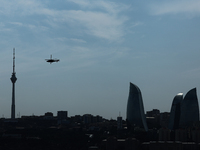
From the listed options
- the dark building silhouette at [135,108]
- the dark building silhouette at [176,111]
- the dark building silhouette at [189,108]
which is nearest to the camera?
the dark building silhouette at [135,108]

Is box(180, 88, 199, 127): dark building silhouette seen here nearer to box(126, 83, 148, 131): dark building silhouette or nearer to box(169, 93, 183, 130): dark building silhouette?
box(169, 93, 183, 130): dark building silhouette

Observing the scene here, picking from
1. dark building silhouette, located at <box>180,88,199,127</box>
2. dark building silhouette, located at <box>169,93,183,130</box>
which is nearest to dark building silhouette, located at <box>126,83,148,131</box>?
dark building silhouette, located at <box>169,93,183,130</box>

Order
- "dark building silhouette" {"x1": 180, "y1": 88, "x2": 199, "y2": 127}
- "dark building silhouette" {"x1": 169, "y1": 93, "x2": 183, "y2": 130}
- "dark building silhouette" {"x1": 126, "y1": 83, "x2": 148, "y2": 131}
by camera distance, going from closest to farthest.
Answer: "dark building silhouette" {"x1": 126, "y1": 83, "x2": 148, "y2": 131} < "dark building silhouette" {"x1": 180, "y1": 88, "x2": 199, "y2": 127} < "dark building silhouette" {"x1": 169, "y1": 93, "x2": 183, "y2": 130}

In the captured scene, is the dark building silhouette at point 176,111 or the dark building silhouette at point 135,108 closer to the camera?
the dark building silhouette at point 135,108

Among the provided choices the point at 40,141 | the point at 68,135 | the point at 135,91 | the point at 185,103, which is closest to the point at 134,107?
the point at 135,91

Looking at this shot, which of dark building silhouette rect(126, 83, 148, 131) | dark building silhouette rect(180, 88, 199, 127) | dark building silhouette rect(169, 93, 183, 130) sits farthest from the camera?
dark building silhouette rect(169, 93, 183, 130)

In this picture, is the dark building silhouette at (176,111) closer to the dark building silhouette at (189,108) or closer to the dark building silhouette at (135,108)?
the dark building silhouette at (189,108)

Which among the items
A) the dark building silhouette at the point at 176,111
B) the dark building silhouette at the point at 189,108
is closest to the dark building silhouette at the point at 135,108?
the dark building silhouette at the point at 176,111

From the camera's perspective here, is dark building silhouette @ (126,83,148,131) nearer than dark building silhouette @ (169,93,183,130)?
Yes
